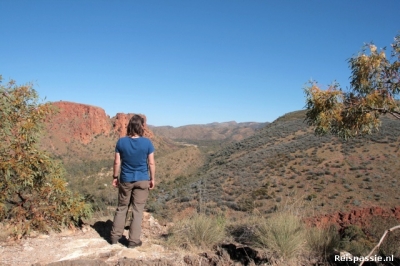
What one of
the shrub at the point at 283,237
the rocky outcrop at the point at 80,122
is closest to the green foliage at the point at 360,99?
the shrub at the point at 283,237

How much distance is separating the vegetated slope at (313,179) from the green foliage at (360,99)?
7.15m

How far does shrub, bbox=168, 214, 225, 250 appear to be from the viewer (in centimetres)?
441

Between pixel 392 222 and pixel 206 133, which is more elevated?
pixel 206 133

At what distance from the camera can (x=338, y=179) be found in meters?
18.2

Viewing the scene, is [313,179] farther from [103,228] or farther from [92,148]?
[92,148]

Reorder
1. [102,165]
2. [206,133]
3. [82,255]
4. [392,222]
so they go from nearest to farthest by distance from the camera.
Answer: [82,255], [392,222], [102,165], [206,133]

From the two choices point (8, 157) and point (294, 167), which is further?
point (294, 167)

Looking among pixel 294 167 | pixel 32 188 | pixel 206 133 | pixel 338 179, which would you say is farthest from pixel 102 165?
pixel 206 133

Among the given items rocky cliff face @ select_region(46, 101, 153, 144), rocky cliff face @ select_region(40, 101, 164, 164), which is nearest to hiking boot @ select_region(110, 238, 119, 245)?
rocky cliff face @ select_region(40, 101, 164, 164)

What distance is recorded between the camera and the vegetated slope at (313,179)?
51.1 ft

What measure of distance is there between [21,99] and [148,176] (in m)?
2.50

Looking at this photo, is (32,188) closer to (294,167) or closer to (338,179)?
(338,179)

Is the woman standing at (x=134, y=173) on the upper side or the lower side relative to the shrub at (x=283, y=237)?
upper

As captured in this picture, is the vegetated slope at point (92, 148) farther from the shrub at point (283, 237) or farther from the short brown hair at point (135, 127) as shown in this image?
the shrub at point (283, 237)
